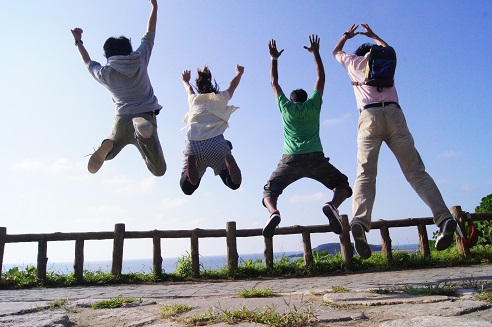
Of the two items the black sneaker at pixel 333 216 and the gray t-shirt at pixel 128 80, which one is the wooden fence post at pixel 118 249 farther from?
the black sneaker at pixel 333 216

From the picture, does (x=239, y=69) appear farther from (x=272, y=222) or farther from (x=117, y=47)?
(x=272, y=222)

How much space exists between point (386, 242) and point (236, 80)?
214 inches

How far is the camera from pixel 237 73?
6.07 metres

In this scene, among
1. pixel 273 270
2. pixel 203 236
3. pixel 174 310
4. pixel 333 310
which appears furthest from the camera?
pixel 203 236

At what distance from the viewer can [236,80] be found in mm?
5980

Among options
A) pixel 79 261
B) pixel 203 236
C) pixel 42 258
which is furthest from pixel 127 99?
pixel 42 258

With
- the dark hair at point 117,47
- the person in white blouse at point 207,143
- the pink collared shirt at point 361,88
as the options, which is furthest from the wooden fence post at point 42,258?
the pink collared shirt at point 361,88

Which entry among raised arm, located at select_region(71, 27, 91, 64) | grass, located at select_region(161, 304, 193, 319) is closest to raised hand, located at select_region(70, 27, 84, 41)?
raised arm, located at select_region(71, 27, 91, 64)

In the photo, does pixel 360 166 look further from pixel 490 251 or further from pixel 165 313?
pixel 490 251

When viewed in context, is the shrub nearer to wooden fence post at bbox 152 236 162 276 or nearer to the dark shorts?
the dark shorts

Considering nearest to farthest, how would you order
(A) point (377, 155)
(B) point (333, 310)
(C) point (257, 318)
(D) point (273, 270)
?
(C) point (257, 318) < (B) point (333, 310) < (A) point (377, 155) < (D) point (273, 270)

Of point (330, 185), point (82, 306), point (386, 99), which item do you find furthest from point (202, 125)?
point (82, 306)

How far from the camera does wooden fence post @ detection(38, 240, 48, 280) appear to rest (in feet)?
30.7

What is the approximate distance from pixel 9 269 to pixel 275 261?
5937 millimetres
